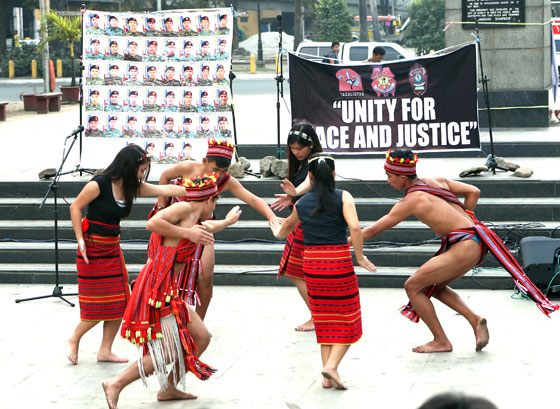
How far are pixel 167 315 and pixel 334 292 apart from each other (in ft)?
3.94

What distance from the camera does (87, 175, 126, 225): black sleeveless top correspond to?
705 centimetres

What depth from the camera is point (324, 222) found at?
6.38 m

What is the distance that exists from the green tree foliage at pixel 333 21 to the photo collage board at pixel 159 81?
3905 centimetres

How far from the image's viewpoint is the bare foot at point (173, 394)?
6270mm

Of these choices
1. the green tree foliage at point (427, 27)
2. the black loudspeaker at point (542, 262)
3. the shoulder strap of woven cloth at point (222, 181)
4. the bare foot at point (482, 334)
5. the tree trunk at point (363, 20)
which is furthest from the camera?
the tree trunk at point (363, 20)

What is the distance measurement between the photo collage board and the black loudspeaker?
4.50m

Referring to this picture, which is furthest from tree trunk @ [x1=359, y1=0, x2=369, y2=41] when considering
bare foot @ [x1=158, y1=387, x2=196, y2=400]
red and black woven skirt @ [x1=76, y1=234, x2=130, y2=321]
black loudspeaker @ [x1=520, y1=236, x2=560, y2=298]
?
bare foot @ [x1=158, y1=387, x2=196, y2=400]

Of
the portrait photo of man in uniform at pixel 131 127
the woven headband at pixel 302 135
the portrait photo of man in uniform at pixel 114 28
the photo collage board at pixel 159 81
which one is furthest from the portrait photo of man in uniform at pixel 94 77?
the woven headband at pixel 302 135

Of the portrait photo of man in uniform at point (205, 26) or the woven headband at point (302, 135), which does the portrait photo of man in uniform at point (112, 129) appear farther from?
the woven headband at point (302, 135)

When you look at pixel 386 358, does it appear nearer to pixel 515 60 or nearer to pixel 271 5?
pixel 515 60

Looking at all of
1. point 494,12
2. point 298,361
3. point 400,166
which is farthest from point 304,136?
point 494,12

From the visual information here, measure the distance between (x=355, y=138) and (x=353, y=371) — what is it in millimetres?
5525

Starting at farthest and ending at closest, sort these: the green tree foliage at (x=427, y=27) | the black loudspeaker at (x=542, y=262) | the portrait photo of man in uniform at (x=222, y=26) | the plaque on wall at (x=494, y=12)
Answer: the green tree foliage at (x=427, y=27) → the plaque on wall at (x=494, y=12) → the portrait photo of man in uniform at (x=222, y=26) → the black loudspeaker at (x=542, y=262)

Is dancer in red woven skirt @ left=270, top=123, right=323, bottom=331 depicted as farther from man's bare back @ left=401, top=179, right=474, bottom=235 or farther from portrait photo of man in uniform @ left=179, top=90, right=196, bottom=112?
portrait photo of man in uniform @ left=179, top=90, right=196, bottom=112
